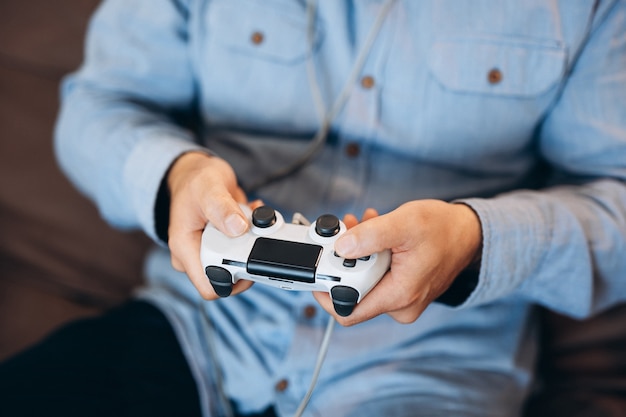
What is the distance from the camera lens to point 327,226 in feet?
1.57

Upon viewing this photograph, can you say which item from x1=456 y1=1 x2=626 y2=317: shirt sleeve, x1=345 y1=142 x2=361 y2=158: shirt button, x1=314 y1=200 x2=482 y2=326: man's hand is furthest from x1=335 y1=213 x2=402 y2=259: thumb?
x1=345 y1=142 x2=361 y2=158: shirt button

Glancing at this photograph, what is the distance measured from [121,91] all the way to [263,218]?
0.34 metres

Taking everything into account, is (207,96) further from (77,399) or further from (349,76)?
(77,399)

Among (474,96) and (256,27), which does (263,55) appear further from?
(474,96)

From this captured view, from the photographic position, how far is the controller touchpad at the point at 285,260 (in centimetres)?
46

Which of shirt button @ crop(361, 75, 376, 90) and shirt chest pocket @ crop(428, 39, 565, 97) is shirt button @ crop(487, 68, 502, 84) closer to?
shirt chest pocket @ crop(428, 39, 565, 97)

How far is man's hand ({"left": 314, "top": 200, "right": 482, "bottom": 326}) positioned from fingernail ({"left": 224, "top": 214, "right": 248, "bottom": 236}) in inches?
3.1

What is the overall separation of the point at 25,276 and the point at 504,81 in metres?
0.70

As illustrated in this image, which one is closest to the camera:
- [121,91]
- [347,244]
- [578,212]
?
[347,244]

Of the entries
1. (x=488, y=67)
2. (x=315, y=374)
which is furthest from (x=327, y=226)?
(x=488, y=67)

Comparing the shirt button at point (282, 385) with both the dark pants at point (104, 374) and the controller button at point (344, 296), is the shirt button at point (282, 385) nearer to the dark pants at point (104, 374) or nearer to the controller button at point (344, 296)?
the dark pants at point (104, 374)

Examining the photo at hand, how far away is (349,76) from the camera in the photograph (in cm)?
69

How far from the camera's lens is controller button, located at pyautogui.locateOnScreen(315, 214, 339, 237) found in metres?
0.48

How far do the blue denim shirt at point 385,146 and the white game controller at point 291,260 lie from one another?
15 cm
